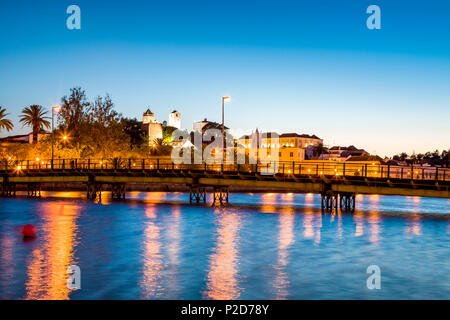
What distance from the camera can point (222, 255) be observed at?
31.3 metres

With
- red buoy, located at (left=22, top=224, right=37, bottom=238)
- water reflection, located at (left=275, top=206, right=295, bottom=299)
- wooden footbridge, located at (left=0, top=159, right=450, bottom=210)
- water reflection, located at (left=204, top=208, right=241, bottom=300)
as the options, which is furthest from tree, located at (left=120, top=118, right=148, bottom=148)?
red buoy, located at (left=22, top=224, right=37, bottom=238)

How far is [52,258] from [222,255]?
33.2ft

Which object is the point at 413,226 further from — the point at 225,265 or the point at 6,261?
the point at 6,261

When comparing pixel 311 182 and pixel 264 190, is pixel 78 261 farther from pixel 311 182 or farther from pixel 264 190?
pixel 264 190

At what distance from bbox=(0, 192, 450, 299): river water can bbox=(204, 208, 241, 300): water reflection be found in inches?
2.4

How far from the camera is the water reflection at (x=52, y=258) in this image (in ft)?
70.2

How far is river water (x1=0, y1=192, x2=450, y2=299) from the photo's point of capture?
22.6m

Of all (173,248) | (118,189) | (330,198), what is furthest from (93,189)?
(173,248)

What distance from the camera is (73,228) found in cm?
4172

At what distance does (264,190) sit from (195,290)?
8257 centimetres

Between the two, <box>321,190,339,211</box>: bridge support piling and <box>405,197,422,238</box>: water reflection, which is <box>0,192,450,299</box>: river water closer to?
<box>405,197,422,238</box>: water reflection

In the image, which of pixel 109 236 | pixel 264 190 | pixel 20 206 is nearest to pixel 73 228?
pixel 109 236

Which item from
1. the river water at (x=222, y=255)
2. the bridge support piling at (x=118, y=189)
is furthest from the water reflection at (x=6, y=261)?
the bridge support piling at (x=118, y=189)
